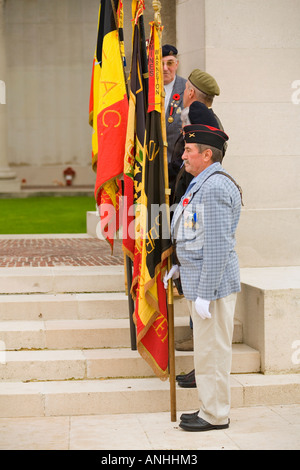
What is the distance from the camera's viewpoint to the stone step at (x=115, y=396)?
5844 millimetres

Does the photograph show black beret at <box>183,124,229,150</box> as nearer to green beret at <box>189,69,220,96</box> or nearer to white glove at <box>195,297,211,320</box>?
green beret at <box>189,69,220,96</box>

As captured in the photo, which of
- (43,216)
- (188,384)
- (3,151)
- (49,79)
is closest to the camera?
(188,384)

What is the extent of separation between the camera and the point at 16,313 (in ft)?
22.7

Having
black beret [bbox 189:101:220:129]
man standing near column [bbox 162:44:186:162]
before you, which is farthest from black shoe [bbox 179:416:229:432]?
man standing near column [bbox 162:44:186:162]

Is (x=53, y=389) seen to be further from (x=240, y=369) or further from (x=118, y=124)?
(x=118, y=124)

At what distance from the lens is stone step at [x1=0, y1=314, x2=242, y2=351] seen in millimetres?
6559

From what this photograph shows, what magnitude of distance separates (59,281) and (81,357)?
127cm

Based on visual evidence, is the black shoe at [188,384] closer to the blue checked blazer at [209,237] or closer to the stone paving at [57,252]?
the blue checked blazer at [209,237]

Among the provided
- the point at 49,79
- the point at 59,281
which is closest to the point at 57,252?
the point at 59,281

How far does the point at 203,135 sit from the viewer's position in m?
5.36

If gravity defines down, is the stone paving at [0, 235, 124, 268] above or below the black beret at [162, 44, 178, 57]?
below

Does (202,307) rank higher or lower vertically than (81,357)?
higher

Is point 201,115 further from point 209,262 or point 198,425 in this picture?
point 198,425

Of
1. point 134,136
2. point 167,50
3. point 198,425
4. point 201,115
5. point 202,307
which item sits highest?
point 167,50
